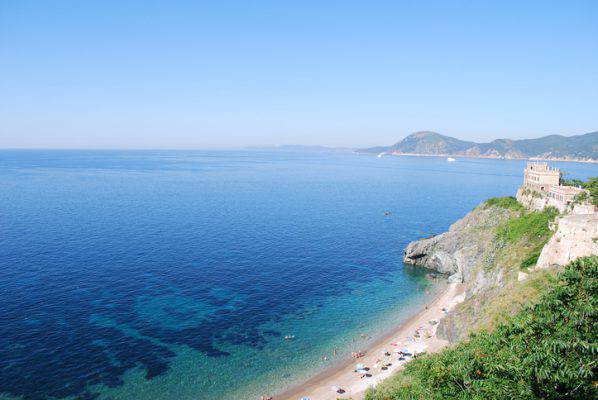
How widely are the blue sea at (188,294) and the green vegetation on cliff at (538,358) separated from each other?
26233 millimetres

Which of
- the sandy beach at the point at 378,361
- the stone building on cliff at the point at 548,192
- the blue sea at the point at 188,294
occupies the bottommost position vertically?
the sandy beach at the point at 378,361

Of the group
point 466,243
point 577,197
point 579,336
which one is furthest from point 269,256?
point 579,336

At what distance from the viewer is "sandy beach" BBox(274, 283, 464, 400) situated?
1742 inches

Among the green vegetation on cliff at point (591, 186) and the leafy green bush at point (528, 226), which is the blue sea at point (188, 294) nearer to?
the leafy green bush at point (528, 226)

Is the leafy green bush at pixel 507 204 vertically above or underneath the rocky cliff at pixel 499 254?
→ above

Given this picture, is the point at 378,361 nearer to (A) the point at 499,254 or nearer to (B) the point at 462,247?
(A) the point at 499,254

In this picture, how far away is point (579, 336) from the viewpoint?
20578mm

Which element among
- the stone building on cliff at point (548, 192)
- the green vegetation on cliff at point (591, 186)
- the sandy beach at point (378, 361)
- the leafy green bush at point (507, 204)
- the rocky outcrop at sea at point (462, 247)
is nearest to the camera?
the sandy beach at point (378, 361)

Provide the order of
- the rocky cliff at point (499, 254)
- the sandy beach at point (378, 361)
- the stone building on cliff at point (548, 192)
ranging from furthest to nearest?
the stone building on cliff at point (548, 192)
the sandy beach at point (378, 361)
the rocky cliff at point (499, 254)

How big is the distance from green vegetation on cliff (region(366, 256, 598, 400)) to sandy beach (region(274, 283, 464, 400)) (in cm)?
1829

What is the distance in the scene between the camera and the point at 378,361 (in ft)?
165

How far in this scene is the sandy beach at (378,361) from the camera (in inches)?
1742

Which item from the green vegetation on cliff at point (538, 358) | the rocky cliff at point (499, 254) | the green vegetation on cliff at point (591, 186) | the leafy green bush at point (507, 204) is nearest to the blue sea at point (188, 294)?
the rocky cliff at point (499, 254)

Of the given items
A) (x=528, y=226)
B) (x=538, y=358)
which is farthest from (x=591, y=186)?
(x=538, y=358)
